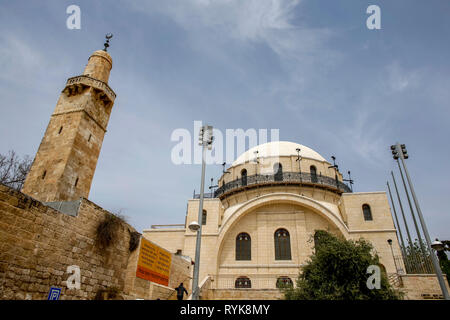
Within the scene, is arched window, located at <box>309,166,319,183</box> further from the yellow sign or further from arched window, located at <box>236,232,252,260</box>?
the yellow sign

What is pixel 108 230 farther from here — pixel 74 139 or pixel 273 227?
pixel 273 227

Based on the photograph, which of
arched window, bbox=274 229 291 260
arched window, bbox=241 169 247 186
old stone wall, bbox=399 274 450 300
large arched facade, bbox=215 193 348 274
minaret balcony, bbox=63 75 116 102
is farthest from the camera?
arched window, bbox=241 169 247 186

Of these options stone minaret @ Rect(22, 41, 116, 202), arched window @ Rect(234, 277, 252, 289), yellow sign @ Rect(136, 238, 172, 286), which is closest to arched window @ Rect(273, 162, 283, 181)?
arched window @ Rect(234, 277, 252, 289)

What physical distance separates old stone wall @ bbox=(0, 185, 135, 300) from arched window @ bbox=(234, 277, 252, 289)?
34.7 ft

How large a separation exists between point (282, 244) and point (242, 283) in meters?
3.86

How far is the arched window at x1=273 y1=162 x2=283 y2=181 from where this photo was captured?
23234 millimetres

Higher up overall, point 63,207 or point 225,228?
point 225,228

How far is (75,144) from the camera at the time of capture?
499 inches

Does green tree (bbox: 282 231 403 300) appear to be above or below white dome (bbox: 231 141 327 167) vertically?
below

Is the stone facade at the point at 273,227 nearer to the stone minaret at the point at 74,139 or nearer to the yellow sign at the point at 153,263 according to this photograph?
the yellow sign at the point at 153,263
